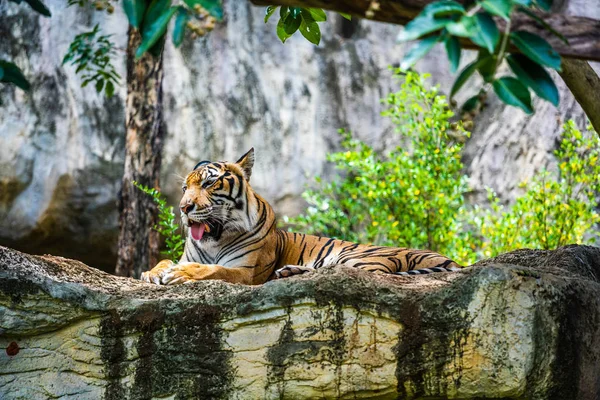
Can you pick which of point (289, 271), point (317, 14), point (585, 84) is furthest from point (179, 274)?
point (585, 84)

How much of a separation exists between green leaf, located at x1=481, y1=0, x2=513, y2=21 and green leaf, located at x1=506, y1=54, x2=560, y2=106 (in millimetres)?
209

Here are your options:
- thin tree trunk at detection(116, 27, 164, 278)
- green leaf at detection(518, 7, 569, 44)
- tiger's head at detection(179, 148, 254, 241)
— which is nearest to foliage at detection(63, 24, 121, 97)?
thin tree trunk at detection(116, 27, 164, 278)

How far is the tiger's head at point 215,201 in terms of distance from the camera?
516 centimetres

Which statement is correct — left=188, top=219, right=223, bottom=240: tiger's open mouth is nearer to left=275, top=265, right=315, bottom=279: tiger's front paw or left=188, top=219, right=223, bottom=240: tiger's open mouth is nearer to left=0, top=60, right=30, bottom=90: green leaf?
left=275, top=265, right=315, bottom=279: tiger's front paw

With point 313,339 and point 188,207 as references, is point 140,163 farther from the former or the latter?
point 313,339

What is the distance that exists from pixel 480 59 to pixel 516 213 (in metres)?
5.72

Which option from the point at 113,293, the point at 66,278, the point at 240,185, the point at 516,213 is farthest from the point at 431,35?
the point at 516,213

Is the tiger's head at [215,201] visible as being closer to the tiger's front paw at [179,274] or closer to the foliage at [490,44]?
the tiger's front paw at [179,274]

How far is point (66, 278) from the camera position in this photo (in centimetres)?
405

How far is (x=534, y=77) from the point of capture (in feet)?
7.99

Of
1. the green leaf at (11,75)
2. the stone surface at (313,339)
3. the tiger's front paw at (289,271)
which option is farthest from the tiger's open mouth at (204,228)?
the green leaf at (11,75)

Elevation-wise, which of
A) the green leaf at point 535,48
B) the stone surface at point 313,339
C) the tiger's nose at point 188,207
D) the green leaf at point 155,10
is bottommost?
the stone surface at point 313,339

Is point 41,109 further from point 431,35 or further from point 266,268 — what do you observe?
point 431,35

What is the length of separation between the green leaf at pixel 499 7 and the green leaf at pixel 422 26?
11cm
